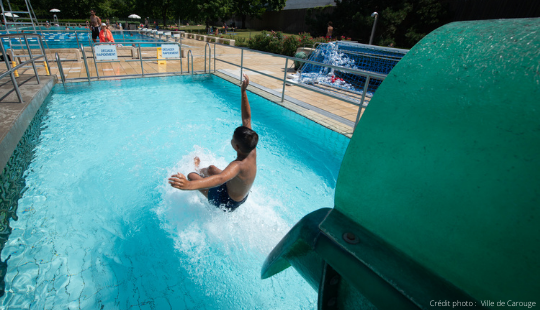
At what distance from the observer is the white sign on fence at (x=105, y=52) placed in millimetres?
8723

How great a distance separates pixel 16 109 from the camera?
14.9ft

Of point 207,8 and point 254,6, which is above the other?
point 254,6

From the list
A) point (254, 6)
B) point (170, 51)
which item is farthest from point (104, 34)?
point (254, 6)

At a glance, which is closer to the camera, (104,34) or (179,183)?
(179,183)

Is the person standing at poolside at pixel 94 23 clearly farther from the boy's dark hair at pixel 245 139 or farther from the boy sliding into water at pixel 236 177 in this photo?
the boy's dark hair at pixel 245 139

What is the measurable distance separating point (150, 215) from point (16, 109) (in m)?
3.41

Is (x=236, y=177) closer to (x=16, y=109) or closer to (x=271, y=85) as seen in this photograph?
(x=16, y=109)

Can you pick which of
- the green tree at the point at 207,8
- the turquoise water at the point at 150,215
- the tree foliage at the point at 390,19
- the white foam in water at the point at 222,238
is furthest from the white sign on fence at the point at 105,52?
the green tree at the point at 207,8

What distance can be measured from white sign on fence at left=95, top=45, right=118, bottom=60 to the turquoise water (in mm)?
2881

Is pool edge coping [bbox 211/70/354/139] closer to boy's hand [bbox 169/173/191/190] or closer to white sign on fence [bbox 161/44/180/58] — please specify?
white sign on fence [bbox 161/44/180/58]

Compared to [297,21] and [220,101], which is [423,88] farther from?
[297,21]

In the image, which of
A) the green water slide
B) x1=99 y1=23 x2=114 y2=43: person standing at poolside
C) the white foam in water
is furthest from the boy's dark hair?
x1=99 y1=23 x2=114 y2=43: person standing at poolside

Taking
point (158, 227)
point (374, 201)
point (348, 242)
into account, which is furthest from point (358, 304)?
point (158, 227)

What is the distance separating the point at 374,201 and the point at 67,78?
10613 mm
